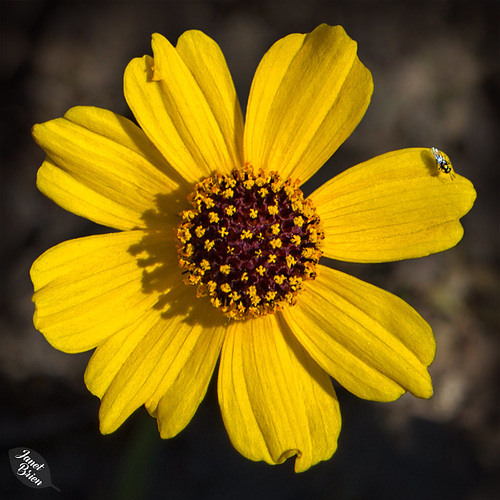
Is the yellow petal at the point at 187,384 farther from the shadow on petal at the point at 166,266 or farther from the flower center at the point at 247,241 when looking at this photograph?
the flower center at the point at 247,241

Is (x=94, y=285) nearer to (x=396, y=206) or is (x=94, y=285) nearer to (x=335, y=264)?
(x=396, y=206)

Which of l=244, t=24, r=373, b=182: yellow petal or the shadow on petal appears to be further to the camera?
the shadow on petal

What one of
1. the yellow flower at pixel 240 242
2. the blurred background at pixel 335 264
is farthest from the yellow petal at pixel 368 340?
the blurred background at pixel 335 264

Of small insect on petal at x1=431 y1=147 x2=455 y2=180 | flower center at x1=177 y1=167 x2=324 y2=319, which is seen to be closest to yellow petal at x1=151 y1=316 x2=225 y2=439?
flower center at x1=177 y1=167 x2=324 y2=319

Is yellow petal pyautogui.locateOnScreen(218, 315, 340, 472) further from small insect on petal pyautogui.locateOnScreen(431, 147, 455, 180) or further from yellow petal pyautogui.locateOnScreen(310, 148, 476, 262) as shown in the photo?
small insect on petal pyautogui.locateOnScreen(431, 147, 455, 180)

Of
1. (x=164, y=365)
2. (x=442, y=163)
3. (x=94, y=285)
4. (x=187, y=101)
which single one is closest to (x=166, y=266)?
(x=94, y=285)

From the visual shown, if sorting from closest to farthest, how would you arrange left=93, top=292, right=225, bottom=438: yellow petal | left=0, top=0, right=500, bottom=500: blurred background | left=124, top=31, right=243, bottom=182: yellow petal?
1. left=124, top=31, right=243, bottom=182: yellow petal
2. left=93, top=292, right=225, bottom=438: yellow petal
3. left=0, top=0, right=500, bottom=500: blurred background

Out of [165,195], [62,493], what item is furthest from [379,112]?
[62,493]
